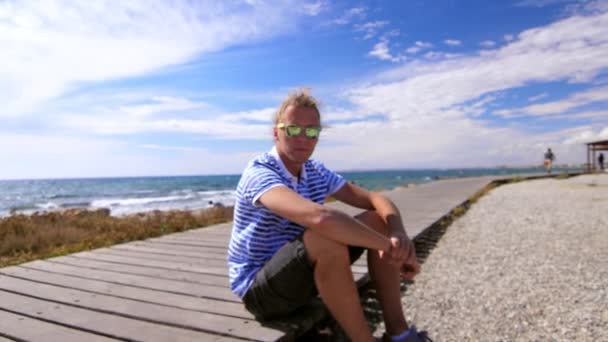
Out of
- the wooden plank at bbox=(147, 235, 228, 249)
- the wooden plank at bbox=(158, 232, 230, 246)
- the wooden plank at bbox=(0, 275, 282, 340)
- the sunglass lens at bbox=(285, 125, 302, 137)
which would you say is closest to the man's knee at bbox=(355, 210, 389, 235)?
the sunglass lens at bbox=(285, 125, 302, 137)

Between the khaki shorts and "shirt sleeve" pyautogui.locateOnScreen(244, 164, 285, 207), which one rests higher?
"shirt sleeve" pyautogui.locateOnScreen(244, 164, 285, 207)

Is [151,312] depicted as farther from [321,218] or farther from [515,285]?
[515,285]

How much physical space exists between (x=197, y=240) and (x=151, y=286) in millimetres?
2260

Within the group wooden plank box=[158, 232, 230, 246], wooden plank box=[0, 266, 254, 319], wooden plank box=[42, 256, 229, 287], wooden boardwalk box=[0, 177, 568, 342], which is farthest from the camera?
wooden plank box=[158, 232, 230, 246]

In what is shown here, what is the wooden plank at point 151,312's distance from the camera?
2234mm

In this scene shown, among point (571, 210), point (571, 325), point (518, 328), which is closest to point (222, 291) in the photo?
point (518, 328)

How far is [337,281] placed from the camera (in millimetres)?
1969

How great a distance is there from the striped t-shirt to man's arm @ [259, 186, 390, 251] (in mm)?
105

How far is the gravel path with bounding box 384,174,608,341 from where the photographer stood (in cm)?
332

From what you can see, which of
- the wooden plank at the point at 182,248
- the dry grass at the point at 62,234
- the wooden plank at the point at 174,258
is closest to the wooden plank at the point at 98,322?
the wooden plank at the point at 174,258

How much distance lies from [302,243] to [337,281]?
237mm

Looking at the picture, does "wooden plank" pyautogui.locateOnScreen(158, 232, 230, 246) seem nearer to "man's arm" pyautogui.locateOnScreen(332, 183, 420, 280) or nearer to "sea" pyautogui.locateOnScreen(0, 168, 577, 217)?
"man's arm" pyautogui.locateOnScreen(332, 183, 420, 280)

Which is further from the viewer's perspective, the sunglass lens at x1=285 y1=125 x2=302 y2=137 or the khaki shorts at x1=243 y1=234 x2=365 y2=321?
the sunglass lens at x1=285 y1=125 x2=302 y2=137

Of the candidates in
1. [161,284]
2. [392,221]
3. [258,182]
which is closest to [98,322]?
[161,284]
